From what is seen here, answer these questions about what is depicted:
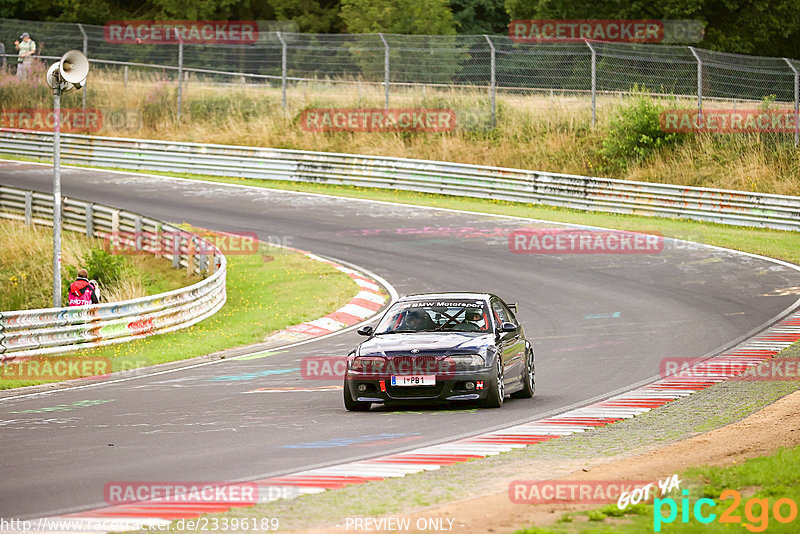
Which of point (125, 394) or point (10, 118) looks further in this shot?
point (10, 118)

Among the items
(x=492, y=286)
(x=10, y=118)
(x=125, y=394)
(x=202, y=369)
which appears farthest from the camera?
(x=10, y=118)

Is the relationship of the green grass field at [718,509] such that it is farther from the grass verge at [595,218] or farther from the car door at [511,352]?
the grass verge at [595,218]

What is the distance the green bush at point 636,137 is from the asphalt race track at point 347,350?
6.23m

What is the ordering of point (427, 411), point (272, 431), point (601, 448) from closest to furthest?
1. point (601, 448)
2. point (272, 431)
3. point (427, 411)

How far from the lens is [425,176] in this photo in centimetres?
3550

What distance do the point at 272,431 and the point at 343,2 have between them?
5127cm

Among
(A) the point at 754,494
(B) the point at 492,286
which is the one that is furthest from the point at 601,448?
(B) the point at 492,286

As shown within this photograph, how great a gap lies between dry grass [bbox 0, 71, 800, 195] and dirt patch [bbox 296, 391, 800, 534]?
2188cm

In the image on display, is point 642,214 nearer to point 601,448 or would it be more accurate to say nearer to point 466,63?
point 466,63

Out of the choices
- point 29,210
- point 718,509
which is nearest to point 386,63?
point 29,210

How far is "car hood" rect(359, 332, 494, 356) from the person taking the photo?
41.7 feet

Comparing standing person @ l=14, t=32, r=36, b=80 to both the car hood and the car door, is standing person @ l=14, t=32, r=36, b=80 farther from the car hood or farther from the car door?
the car hood

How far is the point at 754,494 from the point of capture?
24.2 ft

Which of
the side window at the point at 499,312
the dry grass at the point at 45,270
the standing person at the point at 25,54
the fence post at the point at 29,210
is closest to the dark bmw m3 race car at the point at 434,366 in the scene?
the side window at the point at 499,312
